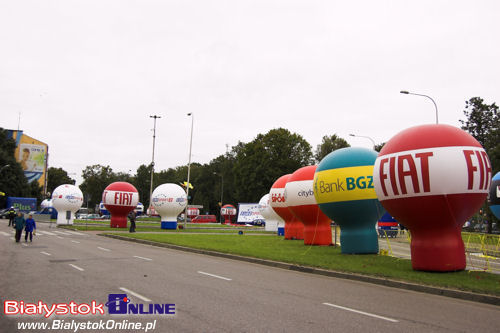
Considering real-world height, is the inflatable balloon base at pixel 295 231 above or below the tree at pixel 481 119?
below

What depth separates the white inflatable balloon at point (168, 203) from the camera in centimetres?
4047

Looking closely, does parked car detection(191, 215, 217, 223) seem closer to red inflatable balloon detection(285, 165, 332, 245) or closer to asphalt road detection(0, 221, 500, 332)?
red inflatable balloon detection(285, 165, 332, 245)

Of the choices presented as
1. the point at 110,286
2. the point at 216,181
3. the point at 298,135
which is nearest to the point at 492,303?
the point at 110,286

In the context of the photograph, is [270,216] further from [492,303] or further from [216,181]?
[216,181]

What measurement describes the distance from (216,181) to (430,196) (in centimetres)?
9032

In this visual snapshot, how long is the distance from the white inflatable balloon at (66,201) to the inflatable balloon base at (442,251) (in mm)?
35585

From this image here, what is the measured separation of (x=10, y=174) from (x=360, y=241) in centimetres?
7665

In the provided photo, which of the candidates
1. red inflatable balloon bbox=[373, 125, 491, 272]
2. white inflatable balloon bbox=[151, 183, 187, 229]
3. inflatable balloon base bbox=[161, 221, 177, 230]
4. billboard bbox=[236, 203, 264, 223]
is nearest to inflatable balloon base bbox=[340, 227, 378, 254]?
red inflatable balloon bbox=[373, 125, 491, 272]

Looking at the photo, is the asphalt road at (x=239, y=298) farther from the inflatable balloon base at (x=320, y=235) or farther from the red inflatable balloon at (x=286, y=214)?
the red inflatable balloon at (x=286, y=214)

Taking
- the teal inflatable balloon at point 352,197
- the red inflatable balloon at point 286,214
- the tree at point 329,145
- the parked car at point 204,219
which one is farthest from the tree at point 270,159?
the teal inflatable balloon at point 352,197

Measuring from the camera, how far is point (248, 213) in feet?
205

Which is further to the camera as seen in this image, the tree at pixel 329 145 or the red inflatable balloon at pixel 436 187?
the tree at pixel 329 145

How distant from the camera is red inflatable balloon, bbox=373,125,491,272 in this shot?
39.7ft

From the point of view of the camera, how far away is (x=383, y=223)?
37.7 meters
